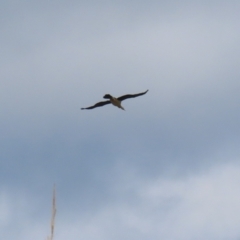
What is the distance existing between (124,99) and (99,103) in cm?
218

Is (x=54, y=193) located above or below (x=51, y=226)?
above

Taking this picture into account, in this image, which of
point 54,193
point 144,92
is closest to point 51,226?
point 54,193

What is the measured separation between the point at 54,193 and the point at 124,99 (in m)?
25.6

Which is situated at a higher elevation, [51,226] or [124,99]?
[124,99]

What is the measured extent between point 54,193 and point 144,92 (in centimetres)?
2521

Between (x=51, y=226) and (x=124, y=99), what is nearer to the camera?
(x=51, y=226)

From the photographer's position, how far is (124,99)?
103 ft

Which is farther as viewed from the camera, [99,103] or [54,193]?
[99,103]

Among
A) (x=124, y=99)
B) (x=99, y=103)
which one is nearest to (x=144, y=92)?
(x=124, y=99)

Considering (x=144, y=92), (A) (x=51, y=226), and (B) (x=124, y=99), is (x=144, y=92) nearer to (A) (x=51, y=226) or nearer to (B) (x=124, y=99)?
(B) (x=124, y=99)

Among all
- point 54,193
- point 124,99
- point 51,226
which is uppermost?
point 124,99

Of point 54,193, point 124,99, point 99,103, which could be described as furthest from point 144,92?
point 54,193

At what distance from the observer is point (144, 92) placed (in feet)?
102

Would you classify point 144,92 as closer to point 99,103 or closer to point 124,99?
point 124,99
